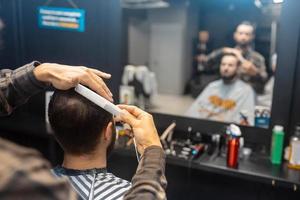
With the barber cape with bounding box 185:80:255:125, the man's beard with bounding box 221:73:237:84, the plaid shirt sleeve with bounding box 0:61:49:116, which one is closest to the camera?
the plaid shirt sleeve with bounding box 0:61:49:116

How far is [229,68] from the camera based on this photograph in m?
2.48

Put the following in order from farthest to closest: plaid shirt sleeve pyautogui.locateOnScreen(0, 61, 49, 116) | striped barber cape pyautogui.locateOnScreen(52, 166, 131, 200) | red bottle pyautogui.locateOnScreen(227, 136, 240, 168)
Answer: red bottle pyautogui.locateOnScreen(227, 136, 240, 168), plaid shirt sleeve pyautogui.locateOnScreen(0, 61, 49, 116), striped barber cape pyautogui.locateOnScreen(52, 166, 131, 200)

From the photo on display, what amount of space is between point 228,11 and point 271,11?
0.37 m

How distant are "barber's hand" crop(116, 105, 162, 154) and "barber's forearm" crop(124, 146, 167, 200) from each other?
3 centimetres

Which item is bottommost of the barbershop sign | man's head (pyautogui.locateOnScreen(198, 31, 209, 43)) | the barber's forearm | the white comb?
the barber's forearm

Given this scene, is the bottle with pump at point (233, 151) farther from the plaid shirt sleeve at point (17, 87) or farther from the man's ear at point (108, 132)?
the plaid shirt sleeve at point (17, 87)

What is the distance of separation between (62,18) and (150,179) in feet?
6.95

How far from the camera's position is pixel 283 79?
2051 mm

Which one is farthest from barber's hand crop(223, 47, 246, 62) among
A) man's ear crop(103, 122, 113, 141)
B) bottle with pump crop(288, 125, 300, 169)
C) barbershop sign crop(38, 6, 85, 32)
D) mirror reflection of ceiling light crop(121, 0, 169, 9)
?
man's ear crop(103, 122, 113, 141)

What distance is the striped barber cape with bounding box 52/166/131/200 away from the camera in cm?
100

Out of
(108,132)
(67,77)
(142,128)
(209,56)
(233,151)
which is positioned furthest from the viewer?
→ (209,56)

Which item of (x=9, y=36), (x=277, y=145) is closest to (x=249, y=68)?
(x=277, y=145)

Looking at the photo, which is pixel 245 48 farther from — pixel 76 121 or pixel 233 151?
pixel 76 121

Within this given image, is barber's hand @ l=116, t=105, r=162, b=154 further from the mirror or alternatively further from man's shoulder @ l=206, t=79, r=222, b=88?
man's shoulder @ l=206, t=79, r=222, b=88
